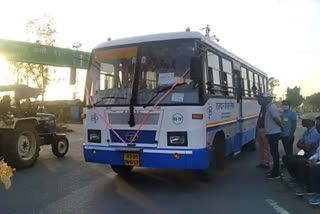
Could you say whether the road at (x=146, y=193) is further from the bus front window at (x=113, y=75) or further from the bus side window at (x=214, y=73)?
the bus side window at (x=214, y=73)

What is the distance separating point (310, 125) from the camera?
281 inches

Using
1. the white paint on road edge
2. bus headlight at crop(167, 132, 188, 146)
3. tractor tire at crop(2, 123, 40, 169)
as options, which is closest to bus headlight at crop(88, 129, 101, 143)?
bus headlight at crop(167, 132, 188, 146)

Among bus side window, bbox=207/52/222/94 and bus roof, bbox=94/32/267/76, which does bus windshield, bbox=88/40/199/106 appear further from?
bus side window, bbox=207/52/222/94

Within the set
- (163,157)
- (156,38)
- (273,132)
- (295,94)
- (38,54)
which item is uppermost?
(295,94)

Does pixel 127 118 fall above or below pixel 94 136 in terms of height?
above

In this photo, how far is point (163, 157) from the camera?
254 inches

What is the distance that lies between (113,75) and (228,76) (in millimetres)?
3193

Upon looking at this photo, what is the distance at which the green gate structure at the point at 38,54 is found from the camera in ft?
41.8

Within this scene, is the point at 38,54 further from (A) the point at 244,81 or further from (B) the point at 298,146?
(B) the point at 298,146

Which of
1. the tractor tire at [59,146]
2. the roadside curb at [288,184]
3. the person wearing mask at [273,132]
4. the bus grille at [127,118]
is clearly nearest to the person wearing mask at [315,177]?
the roadside curb at [288,184]

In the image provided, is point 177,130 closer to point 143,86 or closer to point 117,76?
point 143,86

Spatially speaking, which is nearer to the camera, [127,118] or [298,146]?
[127,118]

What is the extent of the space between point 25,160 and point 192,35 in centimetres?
593

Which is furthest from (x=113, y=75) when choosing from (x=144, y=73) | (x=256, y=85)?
(x=256, y=85)
